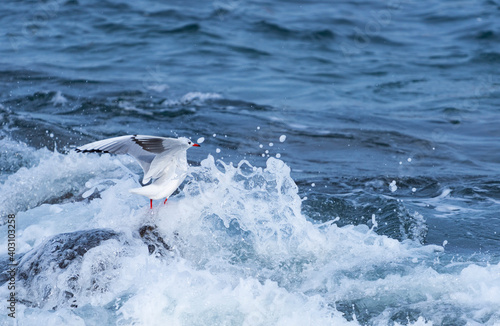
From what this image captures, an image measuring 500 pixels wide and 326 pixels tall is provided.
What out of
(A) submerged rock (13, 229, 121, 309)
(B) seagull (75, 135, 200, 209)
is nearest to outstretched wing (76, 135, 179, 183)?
(B) seagull (75, 135, 200, 209)

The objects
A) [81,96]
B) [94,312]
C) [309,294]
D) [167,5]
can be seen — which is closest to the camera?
[94,312]

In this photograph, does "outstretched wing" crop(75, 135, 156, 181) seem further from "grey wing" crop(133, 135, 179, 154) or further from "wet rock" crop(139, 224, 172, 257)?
"wet rock" crop(139, 224, 172, 257)

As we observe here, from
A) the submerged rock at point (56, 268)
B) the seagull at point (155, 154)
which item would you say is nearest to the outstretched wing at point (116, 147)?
the seagull at point (155, 154)

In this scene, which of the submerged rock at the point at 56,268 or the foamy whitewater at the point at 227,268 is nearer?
the foamy whitewater at the point at 227,268

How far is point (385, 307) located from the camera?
184 inches

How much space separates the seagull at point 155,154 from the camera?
471 centimetres

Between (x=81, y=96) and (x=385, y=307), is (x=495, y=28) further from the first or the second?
(x=385, y=307)

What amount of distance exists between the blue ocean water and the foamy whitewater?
0.02m

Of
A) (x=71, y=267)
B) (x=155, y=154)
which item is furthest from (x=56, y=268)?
(x=155, y=154)

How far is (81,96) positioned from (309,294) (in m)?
8.09

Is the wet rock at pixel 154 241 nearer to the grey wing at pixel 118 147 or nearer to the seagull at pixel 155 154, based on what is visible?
the seagull at pixel 155 154

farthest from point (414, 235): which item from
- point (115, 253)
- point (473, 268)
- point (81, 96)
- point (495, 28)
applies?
point (495, 28)

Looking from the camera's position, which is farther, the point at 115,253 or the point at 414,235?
the point at 414,235

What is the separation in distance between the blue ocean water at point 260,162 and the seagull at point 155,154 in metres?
0.43
